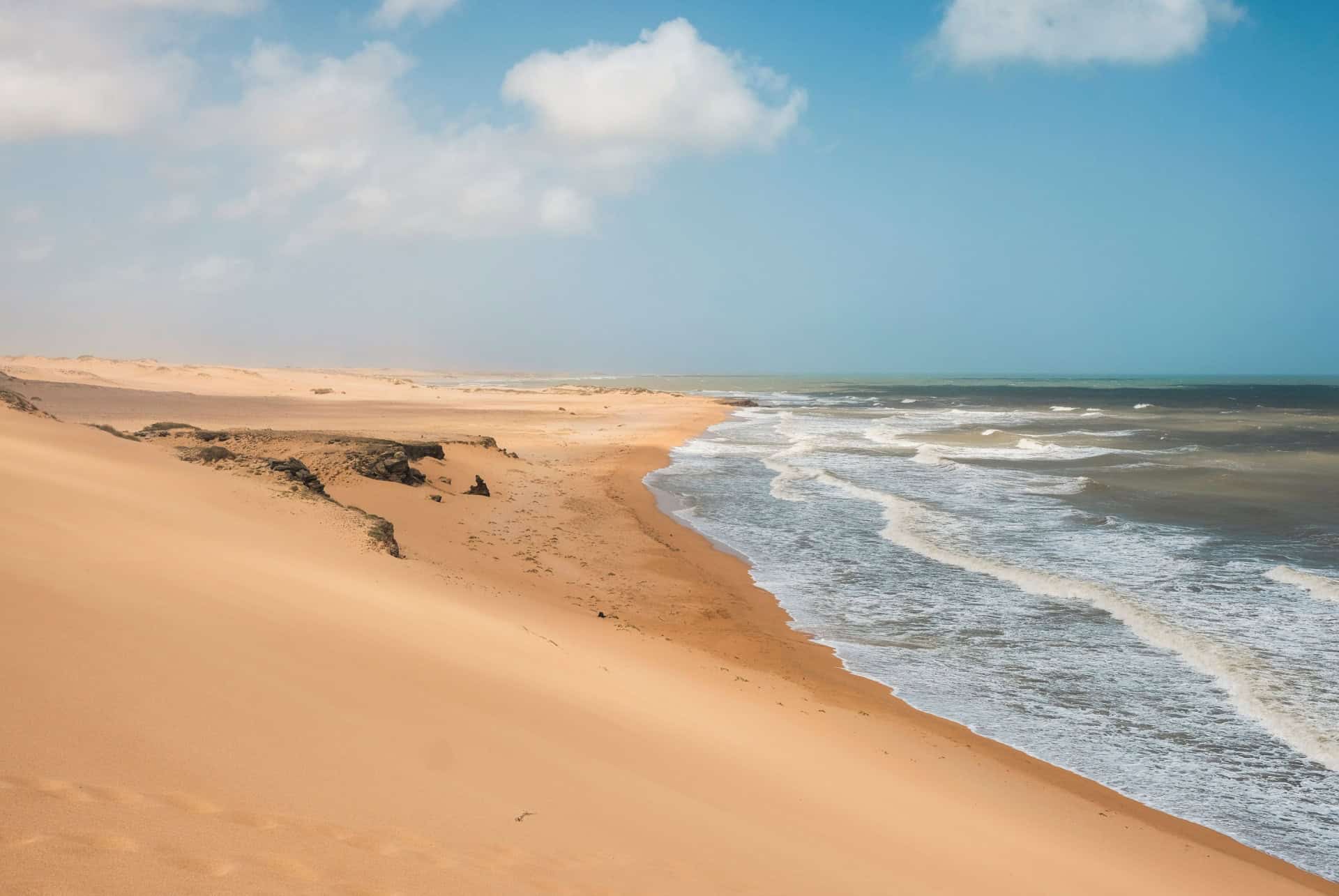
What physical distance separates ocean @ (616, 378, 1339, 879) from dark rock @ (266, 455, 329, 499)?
710 cm

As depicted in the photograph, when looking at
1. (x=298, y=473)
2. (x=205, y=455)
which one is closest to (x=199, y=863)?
(x=298, y=473)

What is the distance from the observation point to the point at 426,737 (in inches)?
183

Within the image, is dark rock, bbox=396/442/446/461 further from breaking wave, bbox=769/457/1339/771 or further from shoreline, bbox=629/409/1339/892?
shoreline, bbox=629/409/1339/892

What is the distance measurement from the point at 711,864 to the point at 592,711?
2.11 meters

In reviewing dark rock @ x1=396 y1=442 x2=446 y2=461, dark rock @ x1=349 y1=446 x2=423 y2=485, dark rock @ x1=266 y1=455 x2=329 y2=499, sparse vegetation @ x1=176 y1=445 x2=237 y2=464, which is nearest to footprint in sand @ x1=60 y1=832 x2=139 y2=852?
dark rock @ x1=266 y1=455 x2=329 y2=499

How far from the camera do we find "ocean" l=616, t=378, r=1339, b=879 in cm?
773

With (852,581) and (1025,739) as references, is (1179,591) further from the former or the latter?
(1025,739)

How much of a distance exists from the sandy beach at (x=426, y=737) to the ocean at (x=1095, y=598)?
2.66ft

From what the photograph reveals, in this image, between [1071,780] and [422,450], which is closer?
[1071,780]

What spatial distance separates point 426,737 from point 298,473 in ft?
32.4

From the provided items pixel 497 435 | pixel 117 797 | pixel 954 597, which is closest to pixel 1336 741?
pixel 954 597

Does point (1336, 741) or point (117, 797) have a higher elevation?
point (117, 797)

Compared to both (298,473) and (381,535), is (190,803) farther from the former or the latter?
(298,473)

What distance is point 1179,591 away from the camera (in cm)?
1321
